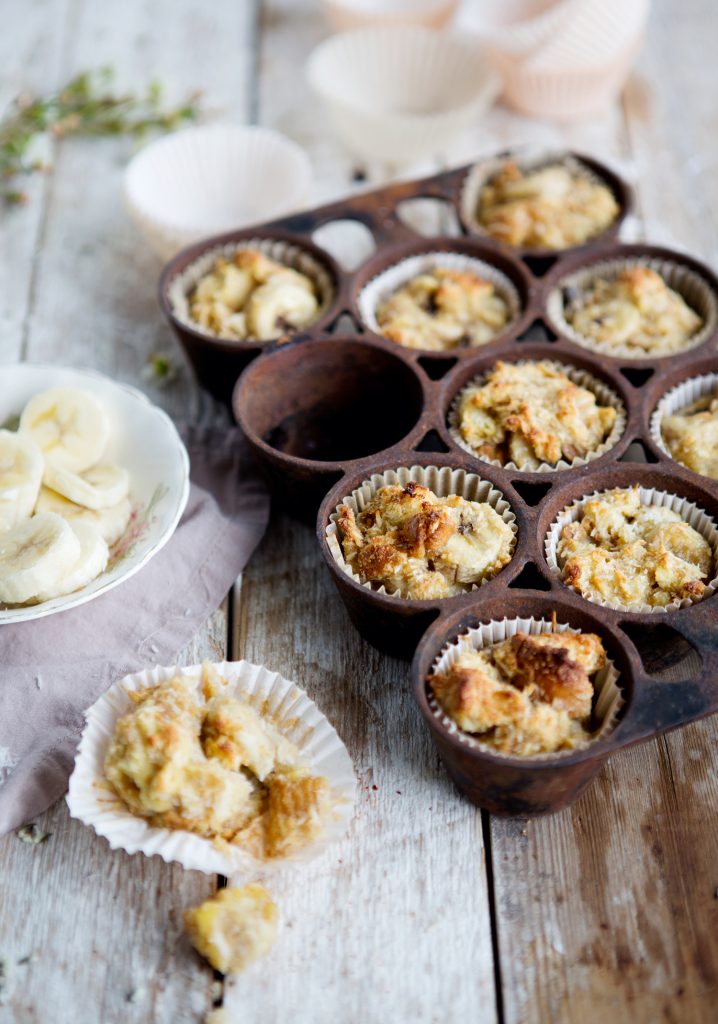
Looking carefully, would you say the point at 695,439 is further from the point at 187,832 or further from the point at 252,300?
the point at 187,832

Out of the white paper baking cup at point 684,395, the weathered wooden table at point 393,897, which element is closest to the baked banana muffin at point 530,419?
the white paper baking cup at point 684,395

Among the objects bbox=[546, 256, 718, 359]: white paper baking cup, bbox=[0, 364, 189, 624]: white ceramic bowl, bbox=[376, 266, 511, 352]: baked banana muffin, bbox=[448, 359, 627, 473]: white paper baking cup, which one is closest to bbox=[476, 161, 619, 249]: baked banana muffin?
bbox=[546, 256, 718, 359]: white paper baking cup

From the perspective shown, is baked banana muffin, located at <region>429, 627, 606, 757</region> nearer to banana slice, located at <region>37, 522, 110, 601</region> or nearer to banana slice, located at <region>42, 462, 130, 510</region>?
banana slice, located at <region>37, 522, 110, 601</region>

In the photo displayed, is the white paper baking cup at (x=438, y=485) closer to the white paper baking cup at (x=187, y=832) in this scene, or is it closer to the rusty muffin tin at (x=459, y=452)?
the rusty muffin tin at (x=459, y=452)

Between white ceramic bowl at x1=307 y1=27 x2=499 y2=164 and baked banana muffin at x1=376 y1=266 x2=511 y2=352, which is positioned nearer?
baked banana muffin at x1=376 y1=266 x2=511 y2=352

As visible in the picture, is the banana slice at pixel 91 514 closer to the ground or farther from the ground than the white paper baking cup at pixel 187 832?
farther from the ground

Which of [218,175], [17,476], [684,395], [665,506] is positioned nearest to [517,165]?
[218,175]
